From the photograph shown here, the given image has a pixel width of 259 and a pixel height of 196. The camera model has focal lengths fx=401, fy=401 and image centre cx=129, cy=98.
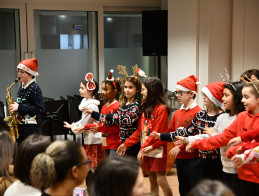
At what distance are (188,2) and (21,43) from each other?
8.94 feet

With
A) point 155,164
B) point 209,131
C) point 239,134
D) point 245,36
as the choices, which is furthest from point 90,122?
point 245,36

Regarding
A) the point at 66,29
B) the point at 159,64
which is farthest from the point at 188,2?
the point at 66,29

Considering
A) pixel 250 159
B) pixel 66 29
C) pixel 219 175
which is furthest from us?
pixel 66 29

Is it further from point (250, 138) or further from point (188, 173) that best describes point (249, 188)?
point (188, 173)

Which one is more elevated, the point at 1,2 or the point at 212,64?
the point at 1,2

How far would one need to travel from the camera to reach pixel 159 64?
7.08 metres

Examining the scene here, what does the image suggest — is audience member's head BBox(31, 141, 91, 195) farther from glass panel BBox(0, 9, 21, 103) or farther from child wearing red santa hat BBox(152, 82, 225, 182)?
glass panel BBox(0, 9, 21, 103)

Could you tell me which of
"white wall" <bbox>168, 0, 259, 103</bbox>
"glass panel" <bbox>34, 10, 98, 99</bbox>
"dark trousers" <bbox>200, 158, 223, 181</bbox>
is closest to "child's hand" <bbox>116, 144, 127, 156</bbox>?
"dark trousers" <bbox>200, 158, 223, 181</bbox>

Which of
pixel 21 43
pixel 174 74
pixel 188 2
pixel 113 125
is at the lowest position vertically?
pixel 113 125

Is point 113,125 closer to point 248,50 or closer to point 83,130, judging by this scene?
point 83,130

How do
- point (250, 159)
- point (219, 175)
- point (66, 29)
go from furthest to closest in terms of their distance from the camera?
point (66, 29) < point (219, 175) < point (250, 159)

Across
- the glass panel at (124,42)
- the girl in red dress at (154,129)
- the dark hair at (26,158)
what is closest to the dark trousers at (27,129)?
the girl in red dress at (154,129)

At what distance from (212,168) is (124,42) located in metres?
4.34

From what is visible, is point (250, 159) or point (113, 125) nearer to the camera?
point (250, 159)
